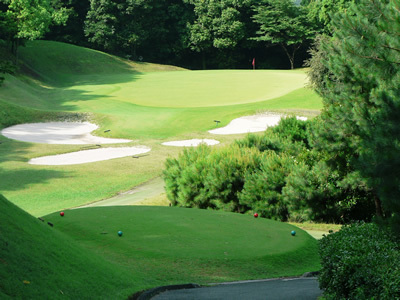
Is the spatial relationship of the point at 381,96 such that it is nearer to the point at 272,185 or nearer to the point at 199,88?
the point at 272,185

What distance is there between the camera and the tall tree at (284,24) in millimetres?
78500

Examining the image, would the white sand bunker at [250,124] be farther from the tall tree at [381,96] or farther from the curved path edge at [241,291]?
the curved path edge at [241,291]

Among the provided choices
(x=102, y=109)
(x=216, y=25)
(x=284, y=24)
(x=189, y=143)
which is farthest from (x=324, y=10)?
(x=189, y=143)

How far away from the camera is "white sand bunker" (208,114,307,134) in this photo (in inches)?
1377

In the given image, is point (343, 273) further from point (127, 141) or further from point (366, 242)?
point (127, 141)

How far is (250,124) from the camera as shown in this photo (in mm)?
36000

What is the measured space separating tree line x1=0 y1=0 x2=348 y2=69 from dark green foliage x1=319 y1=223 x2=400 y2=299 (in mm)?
66700

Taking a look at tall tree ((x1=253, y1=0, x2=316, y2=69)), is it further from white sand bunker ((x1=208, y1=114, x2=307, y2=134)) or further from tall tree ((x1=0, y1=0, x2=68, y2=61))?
white sand bunker ((x1=208, y1=114, x2=307, y2=134))

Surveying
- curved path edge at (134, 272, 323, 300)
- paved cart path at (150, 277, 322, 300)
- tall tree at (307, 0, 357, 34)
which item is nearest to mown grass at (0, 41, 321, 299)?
curved path edge at (134, 272, 323, 300)

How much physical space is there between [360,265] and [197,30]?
78.2 metres

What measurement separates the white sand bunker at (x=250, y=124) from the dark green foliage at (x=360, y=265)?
25.0 meters

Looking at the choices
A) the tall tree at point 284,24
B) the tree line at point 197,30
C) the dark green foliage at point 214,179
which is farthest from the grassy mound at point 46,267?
the tall tree at point 284,24

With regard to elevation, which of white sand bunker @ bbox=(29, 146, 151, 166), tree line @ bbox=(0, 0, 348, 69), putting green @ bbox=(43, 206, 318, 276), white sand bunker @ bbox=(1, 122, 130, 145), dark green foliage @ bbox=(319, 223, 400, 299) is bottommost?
white sand bunker @ bbox=(29, 146, 151, 166)

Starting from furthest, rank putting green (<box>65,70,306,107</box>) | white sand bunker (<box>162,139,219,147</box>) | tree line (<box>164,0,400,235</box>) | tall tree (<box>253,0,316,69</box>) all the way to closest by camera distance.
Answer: tall tree (<box>253,0,316,69</box>) < putting green (<box>65,70,306,107</box>) < white sand bunker (<box>162,139,219,147</box>) < tree line (<box>164,0,400,235</box>)
